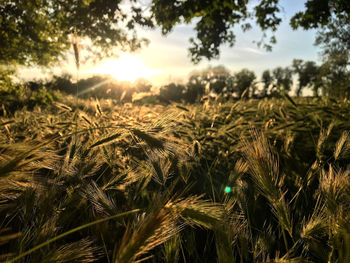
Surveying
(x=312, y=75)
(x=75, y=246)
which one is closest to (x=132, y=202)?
(x=75, y=246)

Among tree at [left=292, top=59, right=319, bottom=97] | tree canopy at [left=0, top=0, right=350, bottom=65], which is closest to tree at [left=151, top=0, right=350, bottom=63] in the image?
tree canopy at [left=0, top=0, right=350, bottom=65]

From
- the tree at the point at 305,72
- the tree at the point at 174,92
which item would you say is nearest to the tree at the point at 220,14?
the tree at the point at 174,92

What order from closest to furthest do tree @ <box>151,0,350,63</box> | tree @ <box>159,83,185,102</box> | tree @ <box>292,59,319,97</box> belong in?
tree @ <box>151,0,350,63</box>
tree @ <box>159,83,185,102</box>
tree @ <box>292,59,319,97</box>

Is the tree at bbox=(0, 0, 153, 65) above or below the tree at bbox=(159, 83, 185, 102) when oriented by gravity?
above

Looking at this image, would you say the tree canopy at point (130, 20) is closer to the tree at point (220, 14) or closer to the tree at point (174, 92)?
the tree at point (220, 14)

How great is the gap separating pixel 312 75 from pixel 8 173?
2964 inches

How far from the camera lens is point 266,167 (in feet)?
2.66

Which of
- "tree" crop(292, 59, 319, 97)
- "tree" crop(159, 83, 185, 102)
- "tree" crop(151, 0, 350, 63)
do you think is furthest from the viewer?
"tree" crop(292, 59, 319, 97)

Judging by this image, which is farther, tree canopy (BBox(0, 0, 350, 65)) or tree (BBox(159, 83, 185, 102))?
tree (BBox(159, 83, 185, 102))

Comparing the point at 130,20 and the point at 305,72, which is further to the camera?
the point at 305,72

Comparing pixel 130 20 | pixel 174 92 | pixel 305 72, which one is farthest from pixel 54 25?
pixel 305 72

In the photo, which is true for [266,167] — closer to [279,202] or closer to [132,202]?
[279,202]

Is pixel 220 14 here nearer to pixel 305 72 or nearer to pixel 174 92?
pixel 174 92

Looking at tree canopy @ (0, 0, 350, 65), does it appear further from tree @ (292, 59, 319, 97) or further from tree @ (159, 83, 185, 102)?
tree @ (292, 59, 319, 97)
